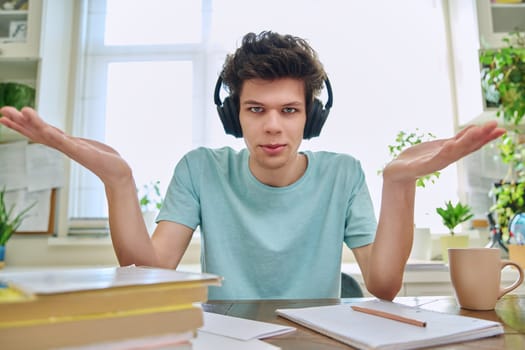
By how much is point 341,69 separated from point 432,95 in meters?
0.54

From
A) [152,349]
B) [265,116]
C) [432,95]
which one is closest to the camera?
[152,349]

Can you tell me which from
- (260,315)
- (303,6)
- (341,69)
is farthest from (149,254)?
(303,6)

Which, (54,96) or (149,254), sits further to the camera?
(54,96)

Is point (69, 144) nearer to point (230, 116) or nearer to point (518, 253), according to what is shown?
point (230, 116)

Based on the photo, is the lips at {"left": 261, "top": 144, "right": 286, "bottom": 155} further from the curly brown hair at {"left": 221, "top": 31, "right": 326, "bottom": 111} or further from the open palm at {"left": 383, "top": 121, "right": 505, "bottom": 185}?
the open palm at {"left": 383, "top": 121, "right": 505, "bottom": 185}

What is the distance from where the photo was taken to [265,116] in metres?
1.03

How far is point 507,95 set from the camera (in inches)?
76.2

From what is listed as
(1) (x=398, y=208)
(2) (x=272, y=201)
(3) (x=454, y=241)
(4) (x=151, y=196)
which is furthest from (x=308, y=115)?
(4) (x=151, y=196)

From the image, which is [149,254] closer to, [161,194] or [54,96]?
[161,194]

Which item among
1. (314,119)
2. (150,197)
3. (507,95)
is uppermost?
(507,95)

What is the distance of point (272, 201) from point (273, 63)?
14.3 inches

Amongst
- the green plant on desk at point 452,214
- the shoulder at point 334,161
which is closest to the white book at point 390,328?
the shoulder at point 334,161

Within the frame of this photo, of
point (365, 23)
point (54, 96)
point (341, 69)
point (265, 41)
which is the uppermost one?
point (365, 23)

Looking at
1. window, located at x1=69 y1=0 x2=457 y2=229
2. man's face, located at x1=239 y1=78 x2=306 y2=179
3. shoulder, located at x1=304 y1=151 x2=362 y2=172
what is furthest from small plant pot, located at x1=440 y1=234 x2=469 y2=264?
man's face, located at x1=239 y1=78 x2=306 y2=179
